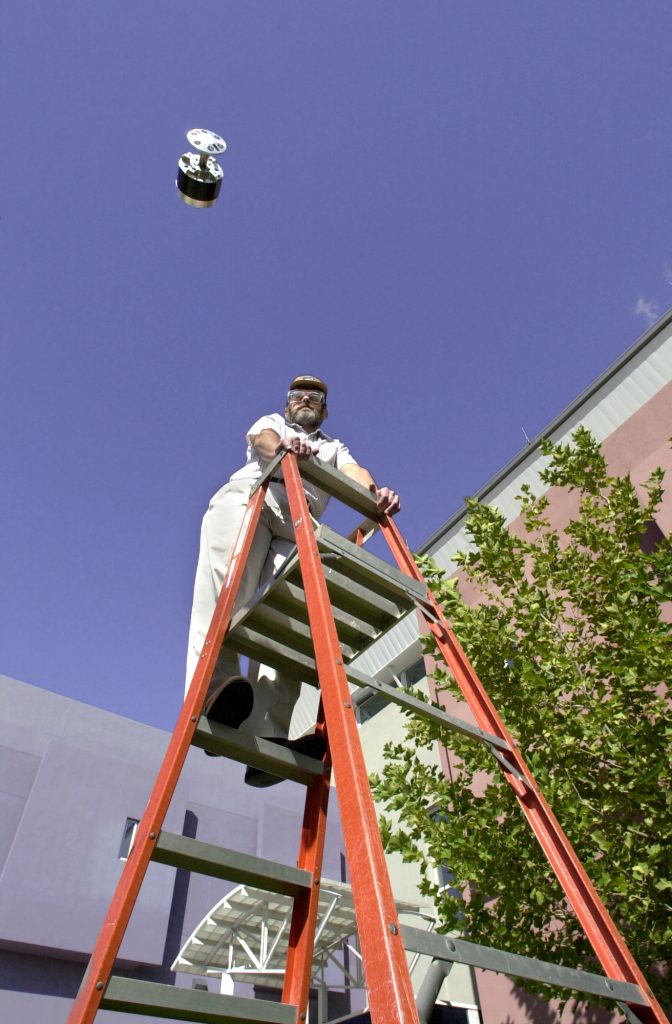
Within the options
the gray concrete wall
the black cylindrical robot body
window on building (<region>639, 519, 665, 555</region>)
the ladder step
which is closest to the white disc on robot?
the black cylindrical robot body

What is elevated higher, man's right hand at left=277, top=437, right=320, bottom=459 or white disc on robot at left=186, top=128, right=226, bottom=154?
white disc on robot at left=186, top=128, right=226, bottom=154

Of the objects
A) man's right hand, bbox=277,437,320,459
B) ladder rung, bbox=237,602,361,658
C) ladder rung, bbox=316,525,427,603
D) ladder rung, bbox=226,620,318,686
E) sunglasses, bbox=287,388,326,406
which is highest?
sunglasses, bbox=287,388,326,406

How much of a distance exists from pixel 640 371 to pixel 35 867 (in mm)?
15095

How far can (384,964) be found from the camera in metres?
1.74

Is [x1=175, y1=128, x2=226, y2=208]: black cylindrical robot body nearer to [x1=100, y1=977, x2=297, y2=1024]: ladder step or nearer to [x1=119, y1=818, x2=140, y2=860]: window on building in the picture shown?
[x1=100, y1=977, x2=297, y2=1024]: ladder step

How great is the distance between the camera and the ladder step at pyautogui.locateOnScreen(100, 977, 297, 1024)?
2.27 meters

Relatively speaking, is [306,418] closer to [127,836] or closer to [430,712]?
[430,712]

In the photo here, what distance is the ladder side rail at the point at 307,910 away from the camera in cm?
294

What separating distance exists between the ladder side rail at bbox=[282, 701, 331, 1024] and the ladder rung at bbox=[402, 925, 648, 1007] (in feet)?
3.67

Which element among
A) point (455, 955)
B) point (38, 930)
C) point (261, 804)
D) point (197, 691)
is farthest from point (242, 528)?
point (261, 804)

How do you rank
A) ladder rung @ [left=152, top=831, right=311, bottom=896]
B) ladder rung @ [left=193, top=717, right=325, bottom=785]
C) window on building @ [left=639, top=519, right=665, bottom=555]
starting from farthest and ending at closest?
window on building @ [left=639, top=519, right=665, bottom=555] → ladder rung @ [left=193, top=717, right=325, bottom=785] → ladder rung @ [left=152, top=831, right=311, bottom=896]

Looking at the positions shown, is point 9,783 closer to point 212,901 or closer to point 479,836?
point 212,901

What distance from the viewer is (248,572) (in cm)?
405

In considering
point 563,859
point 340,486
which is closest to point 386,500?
point 340,486
